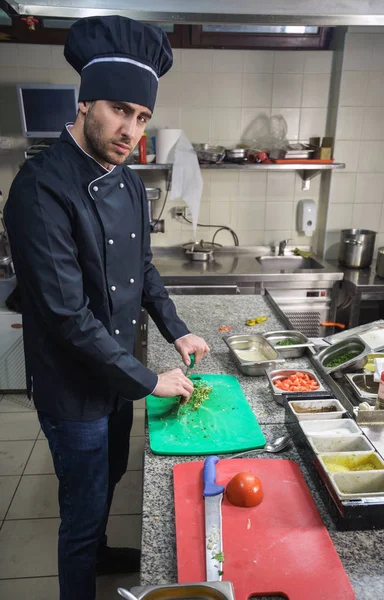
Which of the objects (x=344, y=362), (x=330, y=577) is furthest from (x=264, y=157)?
(x=330, y=577)

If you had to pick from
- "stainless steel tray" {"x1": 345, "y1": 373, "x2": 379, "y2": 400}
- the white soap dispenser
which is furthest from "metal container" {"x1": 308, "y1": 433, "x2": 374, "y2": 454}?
the white soap dispenser

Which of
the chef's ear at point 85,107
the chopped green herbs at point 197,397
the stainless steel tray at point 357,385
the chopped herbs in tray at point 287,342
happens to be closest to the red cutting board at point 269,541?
the chopped green herbs at point 197,397

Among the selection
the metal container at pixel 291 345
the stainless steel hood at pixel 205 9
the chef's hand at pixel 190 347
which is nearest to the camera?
the stainless steel hood at pixel 205 9

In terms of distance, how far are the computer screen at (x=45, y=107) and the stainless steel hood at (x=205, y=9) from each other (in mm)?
1588

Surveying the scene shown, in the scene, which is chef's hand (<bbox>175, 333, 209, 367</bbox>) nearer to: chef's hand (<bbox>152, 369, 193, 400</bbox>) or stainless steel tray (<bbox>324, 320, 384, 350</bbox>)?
chef's hand (<bbox>152, 369, 193, 400</bbox>)

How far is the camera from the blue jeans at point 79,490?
1292 mm

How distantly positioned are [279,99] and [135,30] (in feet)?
8.36

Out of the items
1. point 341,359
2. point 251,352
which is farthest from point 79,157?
point 341,359

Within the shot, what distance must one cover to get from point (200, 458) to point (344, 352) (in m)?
0.75

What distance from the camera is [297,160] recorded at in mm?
3248

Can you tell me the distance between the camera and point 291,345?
1688 millimetres

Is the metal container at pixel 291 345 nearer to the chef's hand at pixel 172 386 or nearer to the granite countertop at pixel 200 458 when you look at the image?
the granite countertop at pixel 200 458

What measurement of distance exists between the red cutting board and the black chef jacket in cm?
31

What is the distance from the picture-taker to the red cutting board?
826mm
